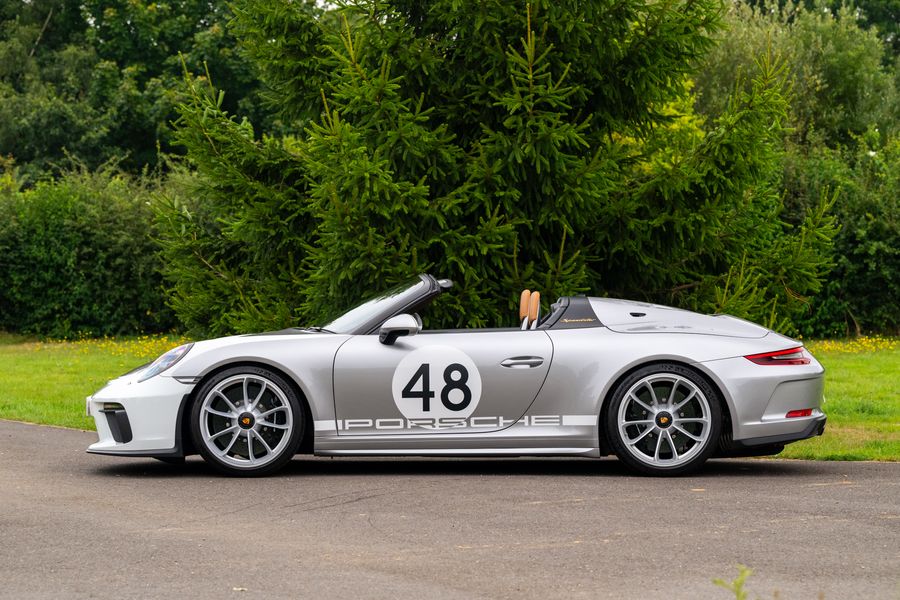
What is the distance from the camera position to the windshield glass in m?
8.59

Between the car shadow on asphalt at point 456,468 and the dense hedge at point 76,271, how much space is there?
1690cm

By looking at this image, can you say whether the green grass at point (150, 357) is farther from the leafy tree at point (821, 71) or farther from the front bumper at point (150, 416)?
the leafy tree at point (821, 71)

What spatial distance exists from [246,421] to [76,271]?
18685mm

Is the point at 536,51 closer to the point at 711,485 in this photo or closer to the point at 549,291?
the point at 549,291

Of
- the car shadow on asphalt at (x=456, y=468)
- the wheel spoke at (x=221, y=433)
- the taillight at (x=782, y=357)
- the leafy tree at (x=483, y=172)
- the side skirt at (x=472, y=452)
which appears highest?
the leafy tree at (x=483, y=172)

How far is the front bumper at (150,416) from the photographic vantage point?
8.20 m

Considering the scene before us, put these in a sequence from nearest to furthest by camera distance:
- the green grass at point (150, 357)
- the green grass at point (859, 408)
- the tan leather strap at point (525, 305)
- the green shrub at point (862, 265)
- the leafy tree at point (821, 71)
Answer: the tan leather strap at point (525, 305) → the green grass at point (859, 408) → the green grass at point (150, 357) → the green shrub at point (862, 265) → the leafy tree at point (821, 71)

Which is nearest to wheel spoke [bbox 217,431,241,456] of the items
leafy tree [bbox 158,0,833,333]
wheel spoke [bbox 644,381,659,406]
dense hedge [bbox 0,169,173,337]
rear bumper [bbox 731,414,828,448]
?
wheel spoke [bbox 644,381,659,406]

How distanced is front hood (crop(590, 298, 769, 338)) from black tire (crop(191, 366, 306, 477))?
217cm

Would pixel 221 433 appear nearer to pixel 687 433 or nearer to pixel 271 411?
pixel 271 411

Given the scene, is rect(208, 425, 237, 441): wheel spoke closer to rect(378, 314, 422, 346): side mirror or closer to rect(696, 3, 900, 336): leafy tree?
rect(378, 314, 422, 346): side mirror

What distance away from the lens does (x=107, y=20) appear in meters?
41.7

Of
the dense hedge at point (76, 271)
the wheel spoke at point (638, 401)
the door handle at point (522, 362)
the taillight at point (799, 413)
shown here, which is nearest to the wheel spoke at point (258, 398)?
the door handle at point (522, 362)

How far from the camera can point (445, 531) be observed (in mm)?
6258
